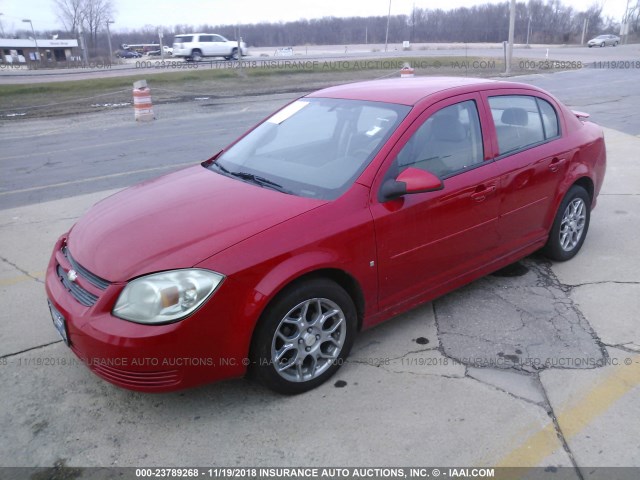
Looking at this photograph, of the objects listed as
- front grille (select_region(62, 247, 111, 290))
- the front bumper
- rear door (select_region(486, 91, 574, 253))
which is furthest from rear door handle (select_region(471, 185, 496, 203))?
front grille (select_region(62, 247, 111, 290))

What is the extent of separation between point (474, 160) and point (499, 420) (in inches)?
70.8

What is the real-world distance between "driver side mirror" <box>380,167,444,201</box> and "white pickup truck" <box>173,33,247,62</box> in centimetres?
3932

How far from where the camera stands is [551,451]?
2688 millimetres

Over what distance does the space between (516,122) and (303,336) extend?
251 cm

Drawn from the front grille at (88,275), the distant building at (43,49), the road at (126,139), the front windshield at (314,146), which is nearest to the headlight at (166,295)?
the front grille at (88,275)

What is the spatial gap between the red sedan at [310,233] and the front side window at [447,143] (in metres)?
0.01

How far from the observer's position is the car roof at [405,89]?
12.4 ft

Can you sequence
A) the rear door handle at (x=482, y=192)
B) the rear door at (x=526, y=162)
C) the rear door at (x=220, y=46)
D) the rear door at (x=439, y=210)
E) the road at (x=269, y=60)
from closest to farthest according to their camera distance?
the rear door at (x=439, y=210) < the rear door handle at (x=482, y=192) < the rear door at (x=526, y=162) < the road at (x=269, y=60) < the rear door at (x=220, y=46)

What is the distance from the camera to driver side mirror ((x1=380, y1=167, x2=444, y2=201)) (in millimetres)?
3232

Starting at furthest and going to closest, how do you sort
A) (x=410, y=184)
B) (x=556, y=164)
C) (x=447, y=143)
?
1. (x=556, y=164)
2. (x=447, y=143)
3. (x=410, y=184)

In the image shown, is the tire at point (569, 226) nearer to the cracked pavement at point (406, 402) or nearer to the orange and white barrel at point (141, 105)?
the cracked pavement at point (406, 402)

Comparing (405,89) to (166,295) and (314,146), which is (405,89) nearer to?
(314,146)

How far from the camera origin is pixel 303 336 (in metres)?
3.09

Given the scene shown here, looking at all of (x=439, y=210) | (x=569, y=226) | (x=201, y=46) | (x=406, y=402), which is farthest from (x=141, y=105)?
(x=201, y=46)
